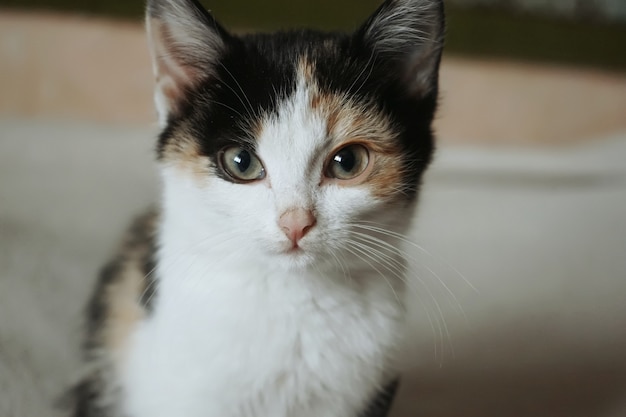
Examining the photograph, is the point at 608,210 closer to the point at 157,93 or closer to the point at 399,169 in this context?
the point at 399,169

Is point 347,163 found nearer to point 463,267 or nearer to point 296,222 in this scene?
point 296,222

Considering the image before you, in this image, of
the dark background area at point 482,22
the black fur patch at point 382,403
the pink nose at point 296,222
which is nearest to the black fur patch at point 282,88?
the pink nose at point 296,222

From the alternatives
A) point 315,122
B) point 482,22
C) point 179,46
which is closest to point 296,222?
point 315,122

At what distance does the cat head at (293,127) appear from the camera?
742 millimetres

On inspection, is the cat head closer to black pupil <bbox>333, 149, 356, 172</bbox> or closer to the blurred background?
black pupil <bbox>333, 149, 356, 172</bbox>

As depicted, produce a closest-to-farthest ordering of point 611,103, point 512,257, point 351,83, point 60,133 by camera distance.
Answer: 1. point 351,83
2. point 512,257
3. point 60,133
4. point 611,103

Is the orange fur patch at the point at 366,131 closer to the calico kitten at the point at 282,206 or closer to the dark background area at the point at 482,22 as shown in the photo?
the calico kitten at the point at 282,206

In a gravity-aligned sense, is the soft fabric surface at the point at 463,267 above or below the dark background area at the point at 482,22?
below

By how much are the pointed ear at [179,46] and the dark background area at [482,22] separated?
1.13 meters

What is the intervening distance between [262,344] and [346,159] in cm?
26

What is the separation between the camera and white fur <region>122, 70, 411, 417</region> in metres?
0.75

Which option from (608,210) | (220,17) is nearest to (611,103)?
(608,210)

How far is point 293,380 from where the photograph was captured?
82 centimetres

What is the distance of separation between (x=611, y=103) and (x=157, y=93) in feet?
6.83
